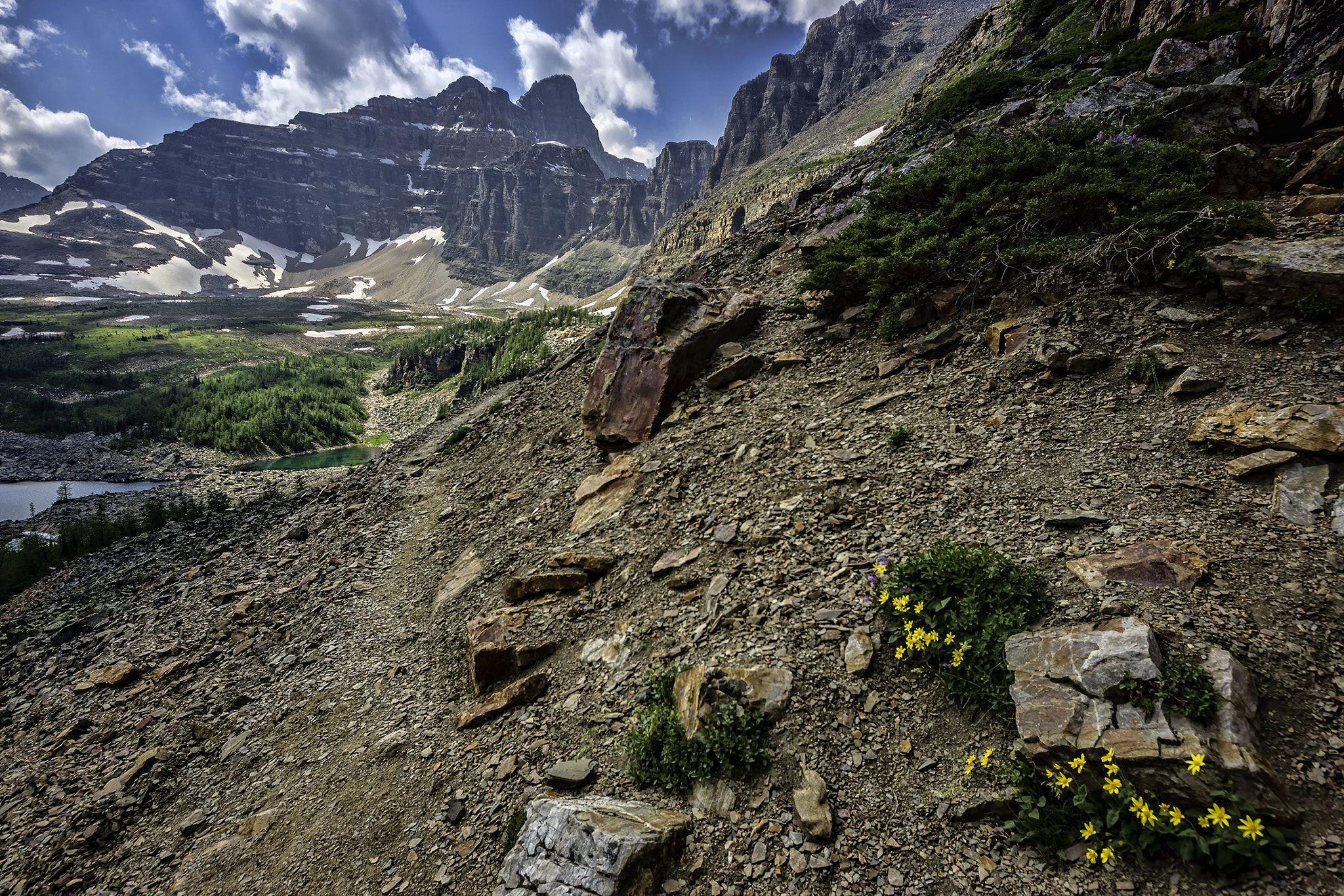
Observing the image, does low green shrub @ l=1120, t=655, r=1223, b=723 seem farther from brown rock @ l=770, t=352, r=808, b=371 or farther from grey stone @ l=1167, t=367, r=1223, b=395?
brown rock @ l=770, t=352, r=808, b=371

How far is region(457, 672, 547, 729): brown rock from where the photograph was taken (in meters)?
8.40

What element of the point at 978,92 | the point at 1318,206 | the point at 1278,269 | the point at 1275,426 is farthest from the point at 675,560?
the point at 978,92

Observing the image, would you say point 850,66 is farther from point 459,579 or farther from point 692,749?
point 692,749

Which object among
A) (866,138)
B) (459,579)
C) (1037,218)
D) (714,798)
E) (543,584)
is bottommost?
(714,798)

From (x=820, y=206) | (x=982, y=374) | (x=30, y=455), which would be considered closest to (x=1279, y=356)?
(x=982, y=374)

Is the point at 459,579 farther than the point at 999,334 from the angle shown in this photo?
Yes

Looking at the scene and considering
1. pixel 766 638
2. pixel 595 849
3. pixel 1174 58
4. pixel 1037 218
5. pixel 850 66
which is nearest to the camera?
pixel 595 849

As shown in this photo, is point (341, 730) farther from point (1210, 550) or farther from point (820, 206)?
point (820, 206)

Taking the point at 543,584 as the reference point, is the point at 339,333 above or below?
above

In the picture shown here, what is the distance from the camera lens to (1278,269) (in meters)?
7.66

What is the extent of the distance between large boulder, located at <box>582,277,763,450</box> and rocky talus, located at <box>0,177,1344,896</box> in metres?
0.58

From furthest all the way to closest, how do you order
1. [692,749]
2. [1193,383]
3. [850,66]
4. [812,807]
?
[850,66] → [1193,383] → [692,749] → [812,807]

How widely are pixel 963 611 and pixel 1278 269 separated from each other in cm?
812

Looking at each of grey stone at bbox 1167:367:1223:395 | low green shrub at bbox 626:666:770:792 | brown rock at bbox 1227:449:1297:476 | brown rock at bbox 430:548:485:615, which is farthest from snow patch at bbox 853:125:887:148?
low green shrub at bbox 626:666:770:792
